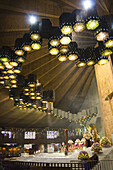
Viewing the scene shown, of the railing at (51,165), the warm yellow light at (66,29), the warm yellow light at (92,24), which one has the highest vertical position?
the warm yellow light at (92,24)

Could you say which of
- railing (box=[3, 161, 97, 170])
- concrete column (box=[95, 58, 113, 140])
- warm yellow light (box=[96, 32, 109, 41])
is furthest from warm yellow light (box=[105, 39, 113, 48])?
railing (box=[3, 161, 97, 170])

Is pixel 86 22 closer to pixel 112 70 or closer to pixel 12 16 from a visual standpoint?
pixel 12 16

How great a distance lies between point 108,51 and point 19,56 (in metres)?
4.27

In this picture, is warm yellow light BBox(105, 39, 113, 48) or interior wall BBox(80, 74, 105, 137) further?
interior wall BBox(80, 74, 105, 137)

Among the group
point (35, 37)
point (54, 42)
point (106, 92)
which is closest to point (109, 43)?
point (54, 42)

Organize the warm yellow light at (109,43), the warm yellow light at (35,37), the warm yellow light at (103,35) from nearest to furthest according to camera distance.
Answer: the warm yellow light at (103,35) → the warm yellow light at (35,37) → the warm yellow light at (109,43)

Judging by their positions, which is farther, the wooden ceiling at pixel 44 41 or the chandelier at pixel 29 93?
the chandelier at pixel 29 93

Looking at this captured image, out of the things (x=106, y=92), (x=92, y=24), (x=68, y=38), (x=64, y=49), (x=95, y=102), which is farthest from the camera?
(x=95, y=102)

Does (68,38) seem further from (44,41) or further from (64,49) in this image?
(44,41)

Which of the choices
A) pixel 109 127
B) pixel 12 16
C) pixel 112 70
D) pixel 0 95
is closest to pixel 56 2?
pixel 12 16

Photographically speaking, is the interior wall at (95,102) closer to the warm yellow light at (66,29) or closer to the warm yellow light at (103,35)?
the warm yellow light at (103,35)

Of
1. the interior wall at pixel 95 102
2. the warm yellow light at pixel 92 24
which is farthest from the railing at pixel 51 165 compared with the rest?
the interior wall at pixel 95 102

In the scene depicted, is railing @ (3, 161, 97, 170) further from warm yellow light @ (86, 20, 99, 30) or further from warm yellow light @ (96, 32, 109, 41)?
warm yellow light @ (86, 20, 99, 30)

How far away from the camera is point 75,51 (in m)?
6.24
